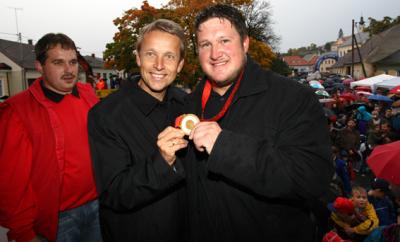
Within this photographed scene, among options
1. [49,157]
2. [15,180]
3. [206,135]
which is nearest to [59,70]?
[49,157]

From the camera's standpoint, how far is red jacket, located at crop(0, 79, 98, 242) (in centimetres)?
273

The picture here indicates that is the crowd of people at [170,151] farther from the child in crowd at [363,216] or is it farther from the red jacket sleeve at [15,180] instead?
the child in crowd at [363,216]

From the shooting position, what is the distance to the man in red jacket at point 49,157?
2.75 metres

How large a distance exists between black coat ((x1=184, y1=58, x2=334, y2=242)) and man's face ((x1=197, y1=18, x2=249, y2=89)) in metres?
0.12

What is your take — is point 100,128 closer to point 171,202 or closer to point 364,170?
point 171,202

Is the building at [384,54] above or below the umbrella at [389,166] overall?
above

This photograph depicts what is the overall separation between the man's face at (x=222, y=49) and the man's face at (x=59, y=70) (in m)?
1.67

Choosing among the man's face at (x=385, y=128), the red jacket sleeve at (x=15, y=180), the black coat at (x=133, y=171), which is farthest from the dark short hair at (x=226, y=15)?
the man's face at (x=385, y=128)

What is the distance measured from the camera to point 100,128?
2.30m

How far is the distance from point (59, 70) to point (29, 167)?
1066 mm

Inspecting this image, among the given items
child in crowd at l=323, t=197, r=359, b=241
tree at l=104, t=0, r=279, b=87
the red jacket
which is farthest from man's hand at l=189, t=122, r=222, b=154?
tree at l=104, t=0, r=279, b=87

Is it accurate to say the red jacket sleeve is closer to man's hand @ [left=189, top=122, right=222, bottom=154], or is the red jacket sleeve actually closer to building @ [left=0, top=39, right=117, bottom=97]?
man's hand @ [left=189, top=122, right=222, bottom=154]

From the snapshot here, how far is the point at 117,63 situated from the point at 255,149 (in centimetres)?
3084

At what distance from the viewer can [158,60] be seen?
8.55ft
